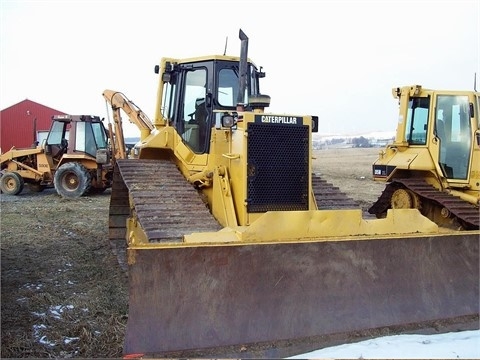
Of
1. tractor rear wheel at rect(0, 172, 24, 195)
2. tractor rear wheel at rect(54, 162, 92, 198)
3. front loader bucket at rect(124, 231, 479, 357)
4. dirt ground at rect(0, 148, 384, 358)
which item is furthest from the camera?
tractor rear wheel at rect(0, 172, 24, 195)

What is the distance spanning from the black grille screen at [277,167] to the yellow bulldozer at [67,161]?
9426mm

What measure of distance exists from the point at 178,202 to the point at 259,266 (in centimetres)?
153

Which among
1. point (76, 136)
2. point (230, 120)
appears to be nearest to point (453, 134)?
point (230, 120)

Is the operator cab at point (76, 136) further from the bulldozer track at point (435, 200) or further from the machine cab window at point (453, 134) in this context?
the machine cab window at point (453, 134)

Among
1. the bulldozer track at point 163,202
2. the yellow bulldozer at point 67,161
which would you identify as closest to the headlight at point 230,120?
the bulldozer track at point 163,202

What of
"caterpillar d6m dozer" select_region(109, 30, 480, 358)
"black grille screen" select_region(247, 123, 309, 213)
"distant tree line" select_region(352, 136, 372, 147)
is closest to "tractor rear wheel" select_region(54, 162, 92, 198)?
"caterpillar d6m dozer" select_region(109, 30, 480, 358)

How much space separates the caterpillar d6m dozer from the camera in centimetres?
404

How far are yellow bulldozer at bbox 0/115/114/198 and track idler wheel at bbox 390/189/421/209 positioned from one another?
27.2 ft

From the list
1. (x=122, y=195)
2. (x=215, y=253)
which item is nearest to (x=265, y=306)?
(x=215, y=253)

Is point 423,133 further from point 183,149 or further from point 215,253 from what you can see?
point 215,253

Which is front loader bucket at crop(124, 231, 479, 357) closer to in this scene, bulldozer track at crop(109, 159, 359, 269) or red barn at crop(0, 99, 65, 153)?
bulldozer track at crop(109, 159, 359, 269)

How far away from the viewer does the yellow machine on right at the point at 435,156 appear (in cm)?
794

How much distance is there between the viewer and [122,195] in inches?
310

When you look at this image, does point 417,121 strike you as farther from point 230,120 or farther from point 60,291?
point 60,291
